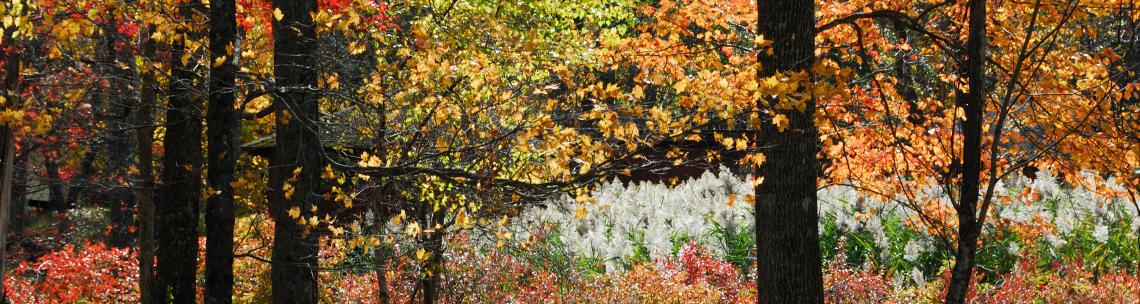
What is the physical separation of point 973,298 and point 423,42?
7233 millimetres

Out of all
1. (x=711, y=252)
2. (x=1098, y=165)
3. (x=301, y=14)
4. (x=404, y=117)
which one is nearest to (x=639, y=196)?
(x=711, y=252)

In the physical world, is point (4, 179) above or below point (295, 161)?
below

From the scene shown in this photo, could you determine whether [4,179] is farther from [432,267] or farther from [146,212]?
[146,212]

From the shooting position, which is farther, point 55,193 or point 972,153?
point 55,193

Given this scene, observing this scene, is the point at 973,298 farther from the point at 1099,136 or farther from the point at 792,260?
the point at 792,260

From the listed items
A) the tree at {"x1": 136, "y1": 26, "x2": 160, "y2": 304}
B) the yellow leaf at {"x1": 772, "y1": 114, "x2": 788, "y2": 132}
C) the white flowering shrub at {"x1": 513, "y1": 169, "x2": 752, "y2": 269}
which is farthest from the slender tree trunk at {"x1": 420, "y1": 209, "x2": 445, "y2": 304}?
the yellow leaf at {"x1": 772, "y1": 114, "x2": 788, "y2": 132}

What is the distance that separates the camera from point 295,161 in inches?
270

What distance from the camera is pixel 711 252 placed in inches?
482

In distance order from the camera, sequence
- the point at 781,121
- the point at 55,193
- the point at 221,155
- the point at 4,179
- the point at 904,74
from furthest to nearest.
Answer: the point at 55,193, the point at 904,74, the point at 221,155, the point at 781,121, the point at 4,179

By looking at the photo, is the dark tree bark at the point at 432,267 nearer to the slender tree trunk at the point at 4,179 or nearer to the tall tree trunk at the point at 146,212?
the tall tree trunk at the point at 146,212

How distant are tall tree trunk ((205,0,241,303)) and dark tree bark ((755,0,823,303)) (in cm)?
393

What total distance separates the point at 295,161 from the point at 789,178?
3.60 meters

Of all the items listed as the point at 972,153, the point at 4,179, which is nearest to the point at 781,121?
the point at 972,153

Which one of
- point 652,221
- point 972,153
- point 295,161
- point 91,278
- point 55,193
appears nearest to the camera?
point 972,153
